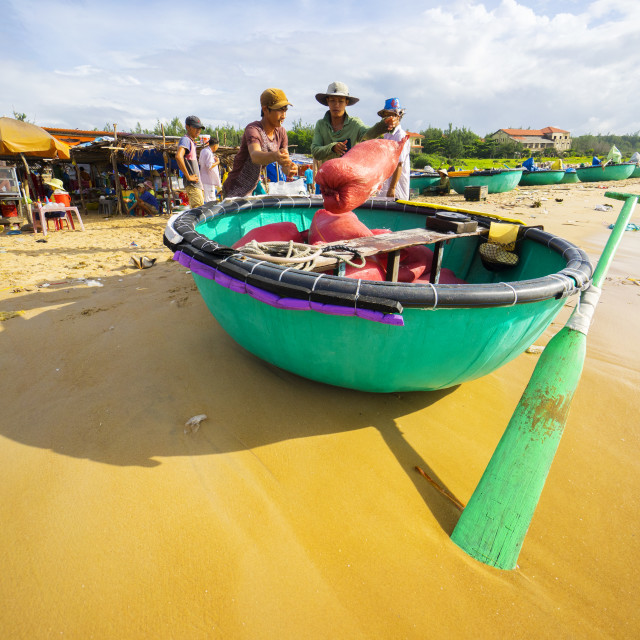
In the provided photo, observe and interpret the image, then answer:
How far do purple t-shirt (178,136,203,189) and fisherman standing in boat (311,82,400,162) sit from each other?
2285 millimetres

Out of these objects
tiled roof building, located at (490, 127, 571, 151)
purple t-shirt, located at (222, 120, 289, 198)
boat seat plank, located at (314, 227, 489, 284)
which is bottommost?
boat seat plank, located at (314, 227, 489, 284)

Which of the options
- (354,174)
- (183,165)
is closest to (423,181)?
(183,165)

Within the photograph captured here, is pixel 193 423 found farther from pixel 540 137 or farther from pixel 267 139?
pixel 540 137

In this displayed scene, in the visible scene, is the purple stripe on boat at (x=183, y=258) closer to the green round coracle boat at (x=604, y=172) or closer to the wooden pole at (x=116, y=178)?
the wooden pole at (x=116, y=178)

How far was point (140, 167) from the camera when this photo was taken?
1377 centimetres

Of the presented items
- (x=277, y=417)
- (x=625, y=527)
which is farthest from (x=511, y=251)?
(x=277, y=417)

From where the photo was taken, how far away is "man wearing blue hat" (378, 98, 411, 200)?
8.73ft

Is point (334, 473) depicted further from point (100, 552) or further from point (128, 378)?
point (128, 378)

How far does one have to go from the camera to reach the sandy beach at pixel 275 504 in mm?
1062

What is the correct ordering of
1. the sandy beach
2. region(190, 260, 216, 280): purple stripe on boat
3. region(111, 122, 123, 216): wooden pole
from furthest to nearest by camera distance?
region(111, 122, 123, 216): wooden pole < region(190, 260, 216, 280): purple stripe on boat < the sandy beach

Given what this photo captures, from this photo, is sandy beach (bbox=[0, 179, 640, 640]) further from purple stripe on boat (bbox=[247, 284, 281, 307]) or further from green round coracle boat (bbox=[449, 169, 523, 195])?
green round coracle boat (bbox=[449, 169, 523, 195])

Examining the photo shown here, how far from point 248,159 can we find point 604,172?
20577 millimetres

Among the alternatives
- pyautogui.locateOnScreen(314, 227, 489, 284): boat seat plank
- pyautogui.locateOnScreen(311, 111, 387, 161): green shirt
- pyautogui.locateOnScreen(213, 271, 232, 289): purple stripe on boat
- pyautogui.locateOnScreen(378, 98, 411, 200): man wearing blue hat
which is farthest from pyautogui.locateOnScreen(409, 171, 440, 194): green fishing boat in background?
pyautogui.locateOnScreen(213, 271, 232, 289): purple stripe on boat

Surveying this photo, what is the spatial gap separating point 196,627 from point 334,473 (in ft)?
2.16
